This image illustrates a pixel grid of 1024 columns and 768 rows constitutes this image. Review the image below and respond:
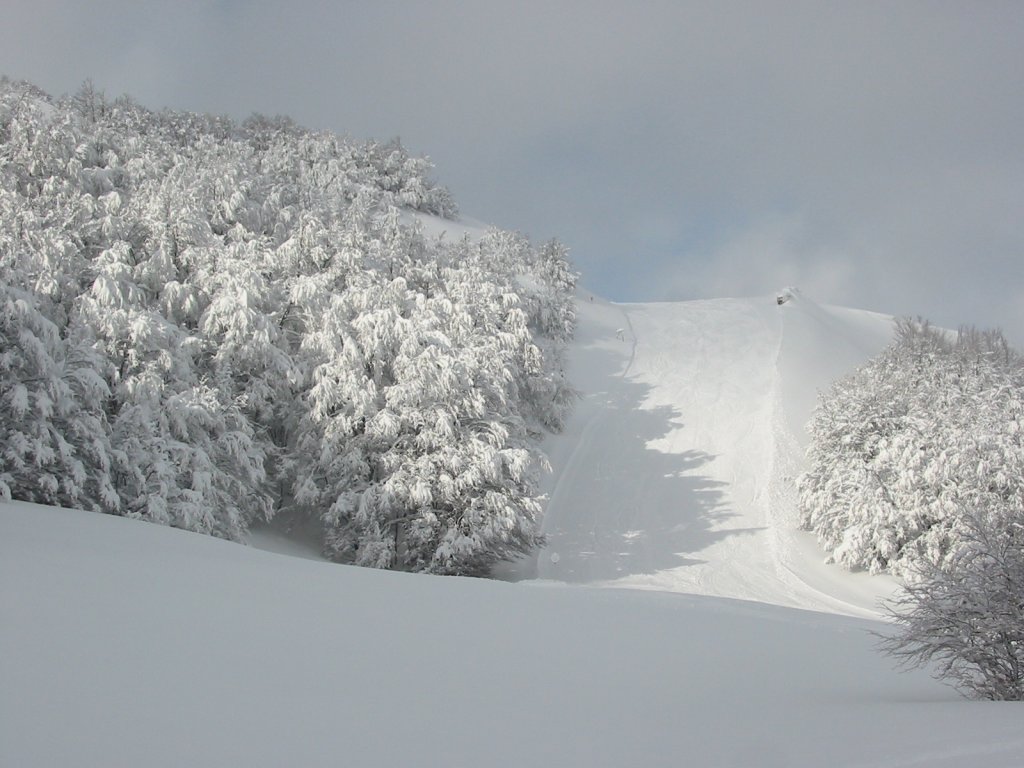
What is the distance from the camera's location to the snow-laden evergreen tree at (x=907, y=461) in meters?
23.1

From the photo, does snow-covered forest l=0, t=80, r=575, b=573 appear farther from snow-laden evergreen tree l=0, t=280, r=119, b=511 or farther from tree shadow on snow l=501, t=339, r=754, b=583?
tree shadow on snow l=501, t=339, r=754, b=583

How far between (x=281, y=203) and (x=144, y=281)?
901cm

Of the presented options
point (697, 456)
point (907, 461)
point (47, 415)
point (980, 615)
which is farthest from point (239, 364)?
point (907, 461)

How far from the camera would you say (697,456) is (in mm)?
33312

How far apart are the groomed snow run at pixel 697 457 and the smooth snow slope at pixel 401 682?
16.4m

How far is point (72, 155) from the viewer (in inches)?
947

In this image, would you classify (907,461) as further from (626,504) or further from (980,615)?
(980,615)

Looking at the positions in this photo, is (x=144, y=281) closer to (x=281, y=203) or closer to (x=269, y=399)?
(x=269, y=399)

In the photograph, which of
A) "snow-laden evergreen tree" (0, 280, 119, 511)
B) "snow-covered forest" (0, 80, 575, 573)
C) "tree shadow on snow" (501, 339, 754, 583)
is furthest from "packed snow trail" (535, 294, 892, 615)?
"snow-laden evergreen tree" (0, 280, 119, 511)

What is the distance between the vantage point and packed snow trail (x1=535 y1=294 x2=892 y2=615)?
81.7 ft

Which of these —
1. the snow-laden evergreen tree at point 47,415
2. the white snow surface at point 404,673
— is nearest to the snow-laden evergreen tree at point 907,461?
the white snow surface at point 404,673

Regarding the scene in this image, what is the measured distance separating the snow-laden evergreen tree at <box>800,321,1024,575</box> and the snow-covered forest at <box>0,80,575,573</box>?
34.8 feet

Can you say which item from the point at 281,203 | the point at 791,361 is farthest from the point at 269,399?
the point at 791,361

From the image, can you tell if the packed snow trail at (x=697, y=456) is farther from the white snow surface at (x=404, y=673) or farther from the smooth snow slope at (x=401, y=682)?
the smooth snow slope at (x=401, y=682)
